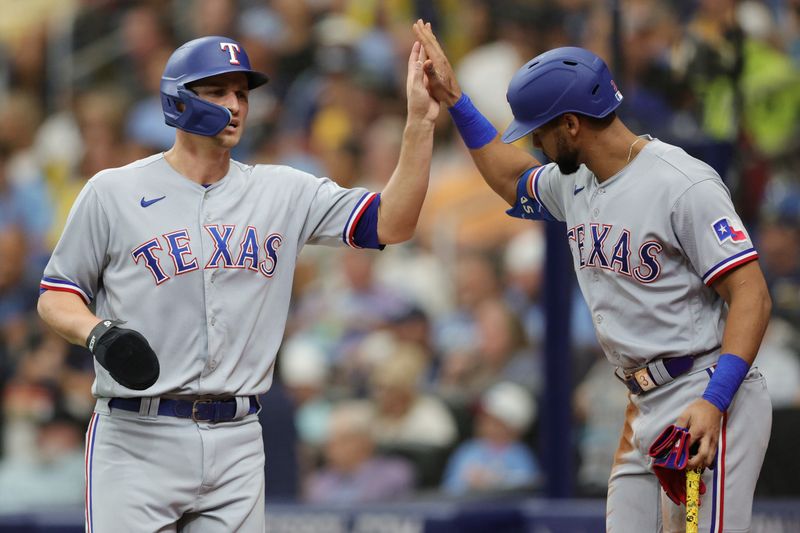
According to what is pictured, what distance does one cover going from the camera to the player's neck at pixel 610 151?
13.8ft

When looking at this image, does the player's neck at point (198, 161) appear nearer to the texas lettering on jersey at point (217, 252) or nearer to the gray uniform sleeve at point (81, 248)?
the texas lettering on jersey at point (217, 252)

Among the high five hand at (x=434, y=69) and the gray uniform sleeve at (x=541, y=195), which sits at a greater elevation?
the high five hand at (x=434, y=69)

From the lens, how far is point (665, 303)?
13.3 feet

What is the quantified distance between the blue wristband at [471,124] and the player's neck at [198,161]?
87 centimetres

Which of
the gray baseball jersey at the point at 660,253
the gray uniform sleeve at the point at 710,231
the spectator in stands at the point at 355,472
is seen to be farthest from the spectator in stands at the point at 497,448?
the gray uniform sleeve at the point at 710,231

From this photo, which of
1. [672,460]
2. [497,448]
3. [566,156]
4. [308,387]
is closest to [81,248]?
[566,156]

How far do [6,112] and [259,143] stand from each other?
9.27 ft

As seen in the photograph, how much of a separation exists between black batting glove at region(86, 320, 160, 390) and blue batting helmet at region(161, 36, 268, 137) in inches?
29.3

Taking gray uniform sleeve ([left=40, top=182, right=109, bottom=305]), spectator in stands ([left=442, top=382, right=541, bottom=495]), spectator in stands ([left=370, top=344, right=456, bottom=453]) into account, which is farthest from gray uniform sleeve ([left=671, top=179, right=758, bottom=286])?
spectator in stands ([left=370, top=344, right=456, bottom=453])

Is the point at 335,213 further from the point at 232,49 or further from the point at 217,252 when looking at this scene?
the point at 232,49

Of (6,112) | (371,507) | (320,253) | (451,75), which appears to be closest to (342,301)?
(320,253)

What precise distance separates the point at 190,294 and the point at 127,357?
0.40 meters

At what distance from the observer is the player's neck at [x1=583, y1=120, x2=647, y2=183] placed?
4.20m

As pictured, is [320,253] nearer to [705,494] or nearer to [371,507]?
[371,507]
